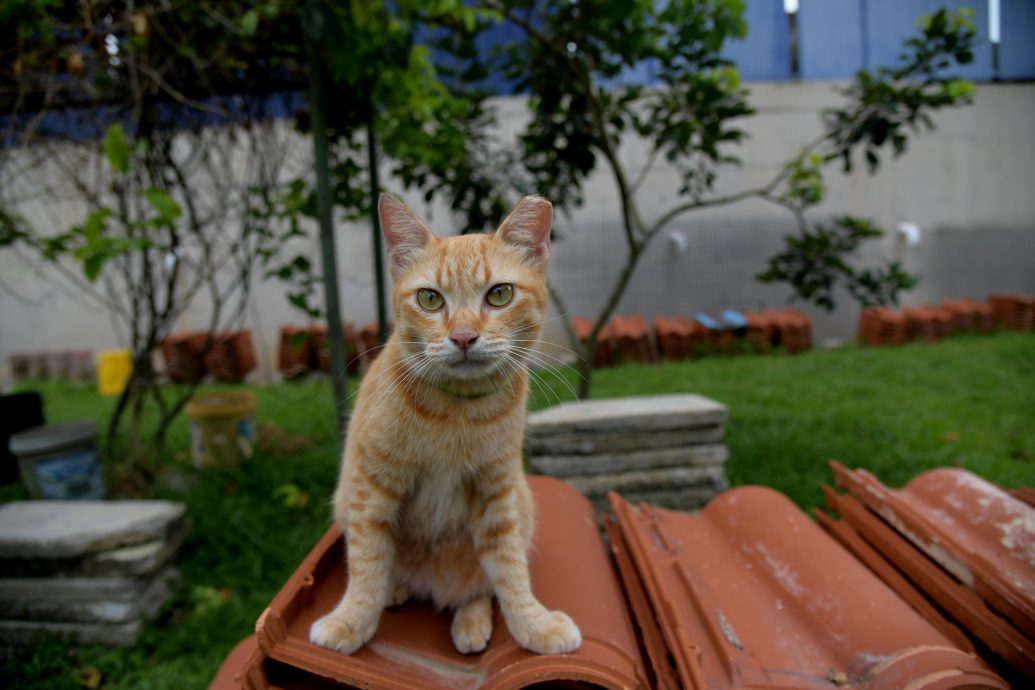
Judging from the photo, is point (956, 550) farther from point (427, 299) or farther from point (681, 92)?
point (681, 92)

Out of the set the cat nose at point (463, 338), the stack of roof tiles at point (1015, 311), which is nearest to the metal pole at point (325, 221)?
the cat nose at point (463, 338)

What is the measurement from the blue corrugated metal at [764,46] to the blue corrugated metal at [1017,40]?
2.38 metres

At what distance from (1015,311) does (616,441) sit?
797 cm

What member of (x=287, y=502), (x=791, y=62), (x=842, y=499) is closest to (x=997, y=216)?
(x=791, y=62)

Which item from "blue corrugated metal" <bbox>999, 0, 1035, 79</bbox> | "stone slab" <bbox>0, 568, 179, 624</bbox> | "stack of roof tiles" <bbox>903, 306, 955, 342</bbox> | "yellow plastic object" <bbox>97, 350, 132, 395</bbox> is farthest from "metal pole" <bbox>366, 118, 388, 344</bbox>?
"blue corrugated metal" <bbox>999, 0, 1035, 79</bbox>

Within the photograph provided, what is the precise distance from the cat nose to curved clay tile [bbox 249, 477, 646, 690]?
0.65 m

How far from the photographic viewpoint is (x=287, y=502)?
10.5ft

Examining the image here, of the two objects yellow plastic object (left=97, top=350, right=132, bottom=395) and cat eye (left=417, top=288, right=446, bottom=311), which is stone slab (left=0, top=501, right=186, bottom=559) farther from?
yellow plastic object (left=97, top=350, right=132, bottom=395)

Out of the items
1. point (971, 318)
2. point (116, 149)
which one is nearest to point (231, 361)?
point (116, 149)

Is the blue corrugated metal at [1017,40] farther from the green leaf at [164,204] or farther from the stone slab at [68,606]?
the stone slab at [68,606]

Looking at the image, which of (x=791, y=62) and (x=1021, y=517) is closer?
(x=1021, y=517)

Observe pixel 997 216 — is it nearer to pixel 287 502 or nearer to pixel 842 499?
pixel 842 499

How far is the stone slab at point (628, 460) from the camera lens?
116 inches

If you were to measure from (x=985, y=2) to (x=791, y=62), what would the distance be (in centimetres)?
188
